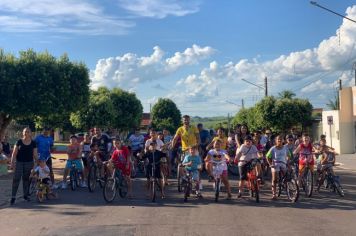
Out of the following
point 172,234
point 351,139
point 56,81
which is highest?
point 56,81

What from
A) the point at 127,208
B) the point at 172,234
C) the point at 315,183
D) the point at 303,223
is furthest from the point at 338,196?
the point at 172,234

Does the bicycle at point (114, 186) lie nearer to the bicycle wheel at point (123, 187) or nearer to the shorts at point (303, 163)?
the bicycle wheel at point (123, 187)

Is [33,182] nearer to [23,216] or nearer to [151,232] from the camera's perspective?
[23,216]

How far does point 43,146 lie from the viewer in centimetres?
1473

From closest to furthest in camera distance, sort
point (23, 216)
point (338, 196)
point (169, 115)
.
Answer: point (23, 216) < point (338, 196) < point (169, 115)

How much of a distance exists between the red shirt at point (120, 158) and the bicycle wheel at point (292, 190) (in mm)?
4240

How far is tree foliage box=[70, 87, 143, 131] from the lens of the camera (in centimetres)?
4966

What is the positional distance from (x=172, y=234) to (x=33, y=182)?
6.99 meters

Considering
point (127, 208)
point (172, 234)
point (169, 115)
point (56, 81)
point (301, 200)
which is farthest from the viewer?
point (169, 115)

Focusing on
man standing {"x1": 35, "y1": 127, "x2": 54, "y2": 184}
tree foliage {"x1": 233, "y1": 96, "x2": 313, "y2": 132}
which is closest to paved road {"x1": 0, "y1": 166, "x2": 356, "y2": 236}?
man standing {"x1": 35, "y1": 127, "x2": 54, "y2": 184}

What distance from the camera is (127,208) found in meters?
11.5

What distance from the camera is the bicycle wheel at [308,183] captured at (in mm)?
13480

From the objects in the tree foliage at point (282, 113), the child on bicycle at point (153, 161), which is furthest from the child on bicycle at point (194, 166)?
the tree foliage at point (282, 113)

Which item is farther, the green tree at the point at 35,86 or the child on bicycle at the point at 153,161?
the green tree at the point at 35,86
